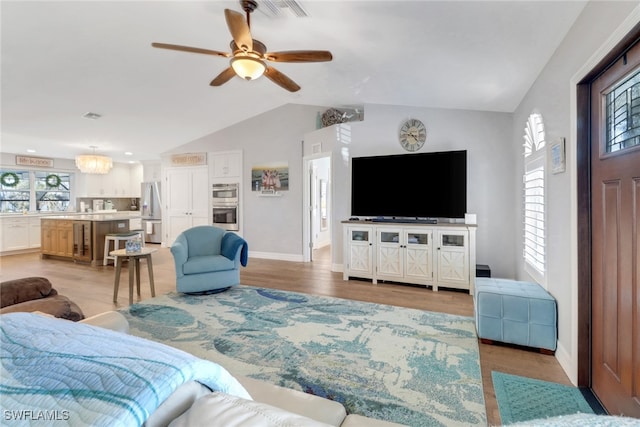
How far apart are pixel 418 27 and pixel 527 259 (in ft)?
8.85

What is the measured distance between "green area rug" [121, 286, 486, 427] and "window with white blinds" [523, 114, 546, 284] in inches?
37.9

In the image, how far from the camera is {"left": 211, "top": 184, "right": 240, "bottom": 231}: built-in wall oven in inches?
269

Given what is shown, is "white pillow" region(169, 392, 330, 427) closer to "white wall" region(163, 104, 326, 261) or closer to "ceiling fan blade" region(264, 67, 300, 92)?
"ceiling fan blade" region(264, 67, 300, 92)

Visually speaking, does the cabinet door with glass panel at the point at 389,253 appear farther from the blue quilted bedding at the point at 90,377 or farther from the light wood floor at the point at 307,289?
the blue quilted bedding at the point at 90,377

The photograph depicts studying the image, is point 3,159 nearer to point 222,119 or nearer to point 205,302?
point 222,119

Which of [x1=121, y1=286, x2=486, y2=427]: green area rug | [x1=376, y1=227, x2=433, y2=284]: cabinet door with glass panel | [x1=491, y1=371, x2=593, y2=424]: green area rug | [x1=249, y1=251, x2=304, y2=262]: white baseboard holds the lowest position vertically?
[x1=491, y1=371, x2=593, y2=424]: green area rug

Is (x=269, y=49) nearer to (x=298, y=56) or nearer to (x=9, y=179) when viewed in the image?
(x=298, y=56)

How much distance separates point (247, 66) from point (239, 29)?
36 centimetres

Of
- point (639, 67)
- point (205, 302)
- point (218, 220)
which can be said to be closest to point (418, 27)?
point (639, 67)

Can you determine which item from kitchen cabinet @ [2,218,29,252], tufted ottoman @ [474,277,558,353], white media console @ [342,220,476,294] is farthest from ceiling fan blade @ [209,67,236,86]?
kitchen cabinet @ [2,218,29,252]

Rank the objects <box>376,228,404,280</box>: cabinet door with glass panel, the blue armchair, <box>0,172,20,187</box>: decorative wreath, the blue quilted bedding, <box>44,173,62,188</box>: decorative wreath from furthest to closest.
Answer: <box>44,173,62,188</box>: decorative wreath
<box>0,172,20,187</box>: decorative wreath
<box>376,228,404,280</box>: cabinet door with glass panel
the blue armchair
the blue quilted bedding

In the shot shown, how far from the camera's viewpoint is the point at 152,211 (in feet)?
27.3

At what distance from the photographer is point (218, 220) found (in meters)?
7.01

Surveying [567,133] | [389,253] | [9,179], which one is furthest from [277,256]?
[9,179]
